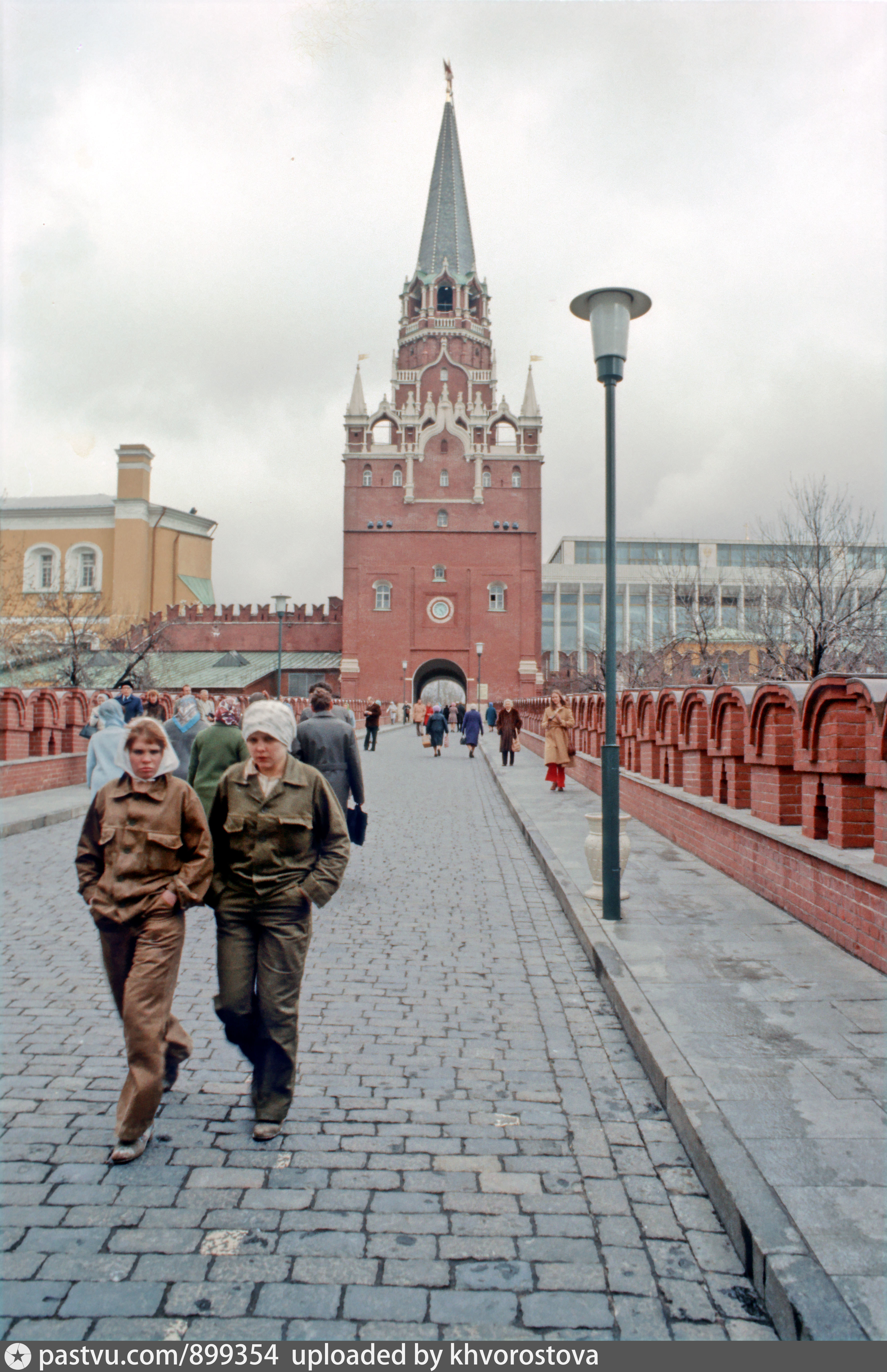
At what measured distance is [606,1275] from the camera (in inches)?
102

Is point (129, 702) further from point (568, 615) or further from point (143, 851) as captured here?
point (568, 615)

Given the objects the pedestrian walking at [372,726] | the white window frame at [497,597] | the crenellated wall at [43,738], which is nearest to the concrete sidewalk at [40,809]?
the crenellated wall at [43,738]

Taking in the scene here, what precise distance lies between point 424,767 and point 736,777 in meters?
14.2

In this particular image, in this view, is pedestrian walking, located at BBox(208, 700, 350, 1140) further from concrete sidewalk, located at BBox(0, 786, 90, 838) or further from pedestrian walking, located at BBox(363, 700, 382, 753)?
pedestrian walking, located at BBox(363, 700, 382, 753)

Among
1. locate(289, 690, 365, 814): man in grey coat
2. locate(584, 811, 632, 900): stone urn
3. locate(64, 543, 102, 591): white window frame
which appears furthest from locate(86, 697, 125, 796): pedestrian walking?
locate(64, 543, 102, 591): white window frame

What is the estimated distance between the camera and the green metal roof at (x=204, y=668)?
47.2 meters

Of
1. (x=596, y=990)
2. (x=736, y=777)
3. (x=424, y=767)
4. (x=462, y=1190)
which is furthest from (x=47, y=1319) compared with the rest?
(x=424, y=767)

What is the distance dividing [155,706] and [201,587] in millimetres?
56450

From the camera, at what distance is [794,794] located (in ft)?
22.0

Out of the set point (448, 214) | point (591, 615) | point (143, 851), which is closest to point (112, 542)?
point (448, 214)

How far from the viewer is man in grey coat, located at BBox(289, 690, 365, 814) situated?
751 centimetres

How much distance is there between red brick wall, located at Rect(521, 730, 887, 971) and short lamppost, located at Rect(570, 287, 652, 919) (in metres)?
1.11

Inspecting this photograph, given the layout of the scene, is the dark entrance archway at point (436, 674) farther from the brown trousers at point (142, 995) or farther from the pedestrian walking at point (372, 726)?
the brown trousers at point (142, 995)
